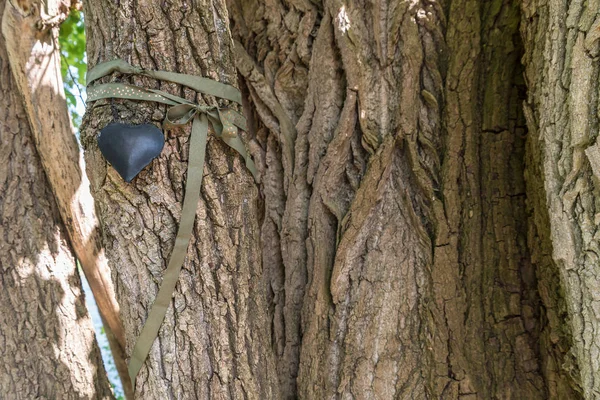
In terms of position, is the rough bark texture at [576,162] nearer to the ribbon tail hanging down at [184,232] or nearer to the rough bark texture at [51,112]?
the ribbon tail hanging down at [184,232]

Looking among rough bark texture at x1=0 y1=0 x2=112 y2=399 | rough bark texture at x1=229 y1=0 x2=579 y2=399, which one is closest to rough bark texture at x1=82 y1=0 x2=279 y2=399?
rough bark texture at x1=229 y1=0 x2=579 y2=399

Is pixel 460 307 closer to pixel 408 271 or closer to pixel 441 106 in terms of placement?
pixel 408 271

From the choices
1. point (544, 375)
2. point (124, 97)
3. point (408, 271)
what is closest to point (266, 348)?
point (408, 271)

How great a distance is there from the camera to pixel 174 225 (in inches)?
71.1

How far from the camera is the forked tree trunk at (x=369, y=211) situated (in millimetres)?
1814

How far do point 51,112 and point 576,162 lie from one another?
2374 mm

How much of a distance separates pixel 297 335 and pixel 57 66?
6.16 ft

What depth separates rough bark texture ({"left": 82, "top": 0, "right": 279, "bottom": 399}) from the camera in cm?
179

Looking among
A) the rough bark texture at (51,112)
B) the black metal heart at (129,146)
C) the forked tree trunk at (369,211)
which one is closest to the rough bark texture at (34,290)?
the rough bark texture at (51,112)

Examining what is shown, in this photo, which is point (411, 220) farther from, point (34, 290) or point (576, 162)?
point (34, 290)

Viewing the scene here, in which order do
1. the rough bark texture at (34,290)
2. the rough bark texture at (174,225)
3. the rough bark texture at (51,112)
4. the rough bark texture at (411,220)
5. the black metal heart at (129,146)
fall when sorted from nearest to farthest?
the black metal heart at (129,146), the rough bark texture at (174,225), the rough bark texture at (411,220), the rough bark texture at (34,290), the rough bark texture at (51,112)

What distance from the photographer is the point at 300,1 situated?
255cm

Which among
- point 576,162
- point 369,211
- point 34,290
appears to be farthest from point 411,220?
point 34,290

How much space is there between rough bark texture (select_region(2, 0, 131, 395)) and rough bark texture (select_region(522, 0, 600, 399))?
7.10ft
